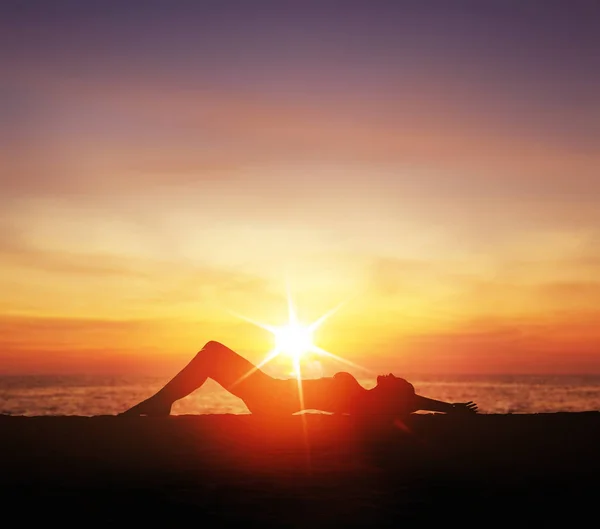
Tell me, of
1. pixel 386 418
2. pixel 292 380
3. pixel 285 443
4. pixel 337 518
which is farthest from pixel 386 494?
Answer: pixel 292 380

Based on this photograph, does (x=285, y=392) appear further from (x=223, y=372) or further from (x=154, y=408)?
(x=154, y=408)

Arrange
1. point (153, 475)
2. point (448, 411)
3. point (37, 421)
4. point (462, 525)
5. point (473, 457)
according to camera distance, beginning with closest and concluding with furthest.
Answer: point (462, 525) < point (153, 475) < point (473, 457) < point (37, 421) < point (448, 411)

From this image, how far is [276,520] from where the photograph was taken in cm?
645

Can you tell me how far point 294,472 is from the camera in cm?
875

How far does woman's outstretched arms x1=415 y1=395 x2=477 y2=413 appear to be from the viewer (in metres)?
14.1

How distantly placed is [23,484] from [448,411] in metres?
8.96

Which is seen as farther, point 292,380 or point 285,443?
point 292,380

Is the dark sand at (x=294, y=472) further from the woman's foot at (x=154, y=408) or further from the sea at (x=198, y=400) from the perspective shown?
the sea at (x=198, y=400)

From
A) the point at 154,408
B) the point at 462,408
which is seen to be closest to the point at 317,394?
the point at 462,408

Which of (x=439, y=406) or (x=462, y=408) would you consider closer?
(x=439, y=406)

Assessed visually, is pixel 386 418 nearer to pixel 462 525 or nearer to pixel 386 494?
pixel 386 494

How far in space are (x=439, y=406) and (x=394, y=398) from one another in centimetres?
96

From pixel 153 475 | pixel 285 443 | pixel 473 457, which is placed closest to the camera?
pixel 153 475

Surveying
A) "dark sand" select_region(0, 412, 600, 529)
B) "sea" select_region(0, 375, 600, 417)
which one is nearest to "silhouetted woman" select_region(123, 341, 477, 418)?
"dark sand" select_region(0, 412, 600, 529)
